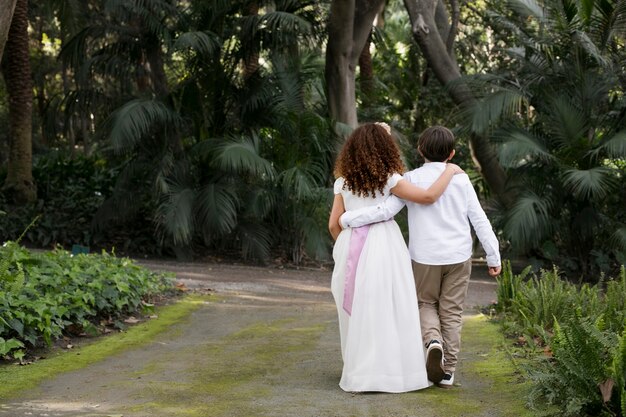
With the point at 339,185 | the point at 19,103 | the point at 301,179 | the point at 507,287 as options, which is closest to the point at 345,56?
the point at 301,179

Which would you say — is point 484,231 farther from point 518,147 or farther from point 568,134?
point 568,134

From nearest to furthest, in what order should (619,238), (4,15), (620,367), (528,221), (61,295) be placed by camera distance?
(620,367), (4,15), (61,295), (528,221), (619,238)

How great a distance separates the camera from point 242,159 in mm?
16156

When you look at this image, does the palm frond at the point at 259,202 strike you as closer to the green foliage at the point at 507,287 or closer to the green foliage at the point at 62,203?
the green foliage at the point at 62,203

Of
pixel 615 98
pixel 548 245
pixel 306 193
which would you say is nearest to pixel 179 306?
pixel 306 193

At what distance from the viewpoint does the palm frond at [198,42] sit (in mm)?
16344

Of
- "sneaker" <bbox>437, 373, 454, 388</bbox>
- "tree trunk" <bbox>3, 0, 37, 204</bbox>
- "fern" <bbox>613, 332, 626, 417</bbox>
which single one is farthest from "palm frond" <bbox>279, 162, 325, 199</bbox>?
"fern" <bbox>613, 332, 626, 417</bbox>

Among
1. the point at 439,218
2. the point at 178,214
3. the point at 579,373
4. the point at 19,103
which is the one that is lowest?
the point at 579,373

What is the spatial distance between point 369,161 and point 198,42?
35.3ft

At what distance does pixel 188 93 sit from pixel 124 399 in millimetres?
12703

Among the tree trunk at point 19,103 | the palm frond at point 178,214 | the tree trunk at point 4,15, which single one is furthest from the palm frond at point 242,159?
Answer: the tree trunk at point 4,15

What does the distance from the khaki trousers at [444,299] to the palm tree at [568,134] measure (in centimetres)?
902

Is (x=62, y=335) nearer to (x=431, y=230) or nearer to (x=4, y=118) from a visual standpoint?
(x=431, y=230)

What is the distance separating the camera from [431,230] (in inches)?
255
